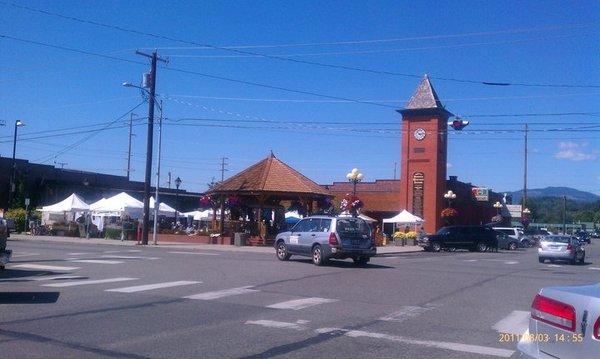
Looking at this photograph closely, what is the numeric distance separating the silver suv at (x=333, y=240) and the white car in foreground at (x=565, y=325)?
1745 cm

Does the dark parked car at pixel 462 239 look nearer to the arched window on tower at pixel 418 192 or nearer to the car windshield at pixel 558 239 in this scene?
the car windshield at pixel 558 239

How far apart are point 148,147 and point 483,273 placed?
23.8 m

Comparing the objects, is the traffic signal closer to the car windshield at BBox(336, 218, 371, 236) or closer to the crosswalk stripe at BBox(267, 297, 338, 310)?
the car windshield at BBox(336, 218, 371, 236)

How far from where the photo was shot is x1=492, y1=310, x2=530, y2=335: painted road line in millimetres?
10771

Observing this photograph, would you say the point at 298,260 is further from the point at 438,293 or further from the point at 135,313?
the point at 135,313

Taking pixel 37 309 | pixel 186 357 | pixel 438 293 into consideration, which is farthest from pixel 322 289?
pixel 186 357

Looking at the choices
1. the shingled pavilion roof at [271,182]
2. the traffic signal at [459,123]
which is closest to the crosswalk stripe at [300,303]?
the traffic signal at [459,123]

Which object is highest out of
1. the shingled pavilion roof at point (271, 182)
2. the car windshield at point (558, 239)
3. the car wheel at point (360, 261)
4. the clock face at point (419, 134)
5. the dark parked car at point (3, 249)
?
the clock face at point (419, 134)

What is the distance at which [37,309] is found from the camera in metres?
11.9

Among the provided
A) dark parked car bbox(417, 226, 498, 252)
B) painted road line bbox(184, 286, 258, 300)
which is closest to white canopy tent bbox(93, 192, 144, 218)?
dark parked car bbox(417, 226, 498, 252)

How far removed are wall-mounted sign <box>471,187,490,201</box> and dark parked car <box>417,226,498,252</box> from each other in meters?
26.8

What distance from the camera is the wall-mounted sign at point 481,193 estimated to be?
233ft

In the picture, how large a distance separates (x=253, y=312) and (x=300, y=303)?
1.52 meters

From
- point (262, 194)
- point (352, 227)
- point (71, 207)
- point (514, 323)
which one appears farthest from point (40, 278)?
point (71, 207)
